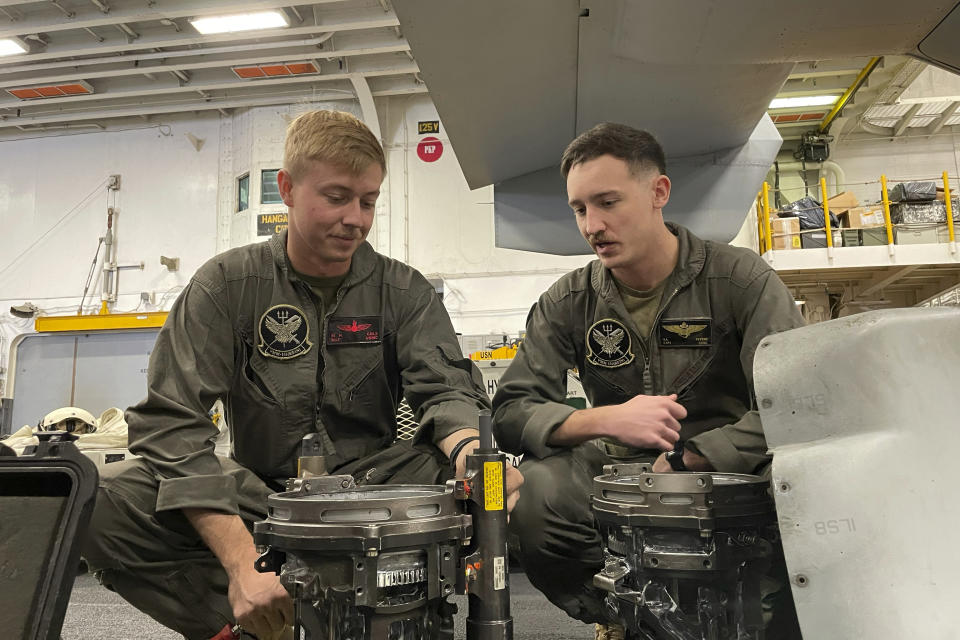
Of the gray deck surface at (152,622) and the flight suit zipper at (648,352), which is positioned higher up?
the flight suit zipper at (648,352)

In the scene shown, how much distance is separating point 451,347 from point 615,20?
994 mm

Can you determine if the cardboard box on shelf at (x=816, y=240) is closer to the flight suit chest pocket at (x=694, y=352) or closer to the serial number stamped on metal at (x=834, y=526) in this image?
the flight suit chest pocket at (x=694, y=352)

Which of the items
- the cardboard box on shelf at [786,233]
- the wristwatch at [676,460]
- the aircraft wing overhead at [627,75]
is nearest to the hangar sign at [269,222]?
the cardboard box on shelf at [786,233]

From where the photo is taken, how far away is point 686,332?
1.84 meters

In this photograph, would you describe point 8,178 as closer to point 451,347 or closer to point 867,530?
point 451,347

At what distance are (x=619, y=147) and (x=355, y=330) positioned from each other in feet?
2.99

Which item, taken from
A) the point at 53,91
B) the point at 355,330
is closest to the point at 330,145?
the point at 355,330

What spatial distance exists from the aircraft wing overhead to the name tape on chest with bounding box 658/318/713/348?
766 millimetres

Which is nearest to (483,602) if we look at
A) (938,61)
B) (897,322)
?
(897,322)

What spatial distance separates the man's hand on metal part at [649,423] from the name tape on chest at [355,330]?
0.74 metres

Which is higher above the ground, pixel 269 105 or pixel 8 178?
pixel 269 105

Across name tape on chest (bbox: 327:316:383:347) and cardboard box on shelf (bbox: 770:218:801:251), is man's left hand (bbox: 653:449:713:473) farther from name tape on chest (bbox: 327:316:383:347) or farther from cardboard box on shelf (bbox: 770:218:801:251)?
cardboard box on shelf (bbox: 770:218:801:251)

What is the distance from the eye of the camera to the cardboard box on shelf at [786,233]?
7613mm

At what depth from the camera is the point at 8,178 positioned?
32.4ft
